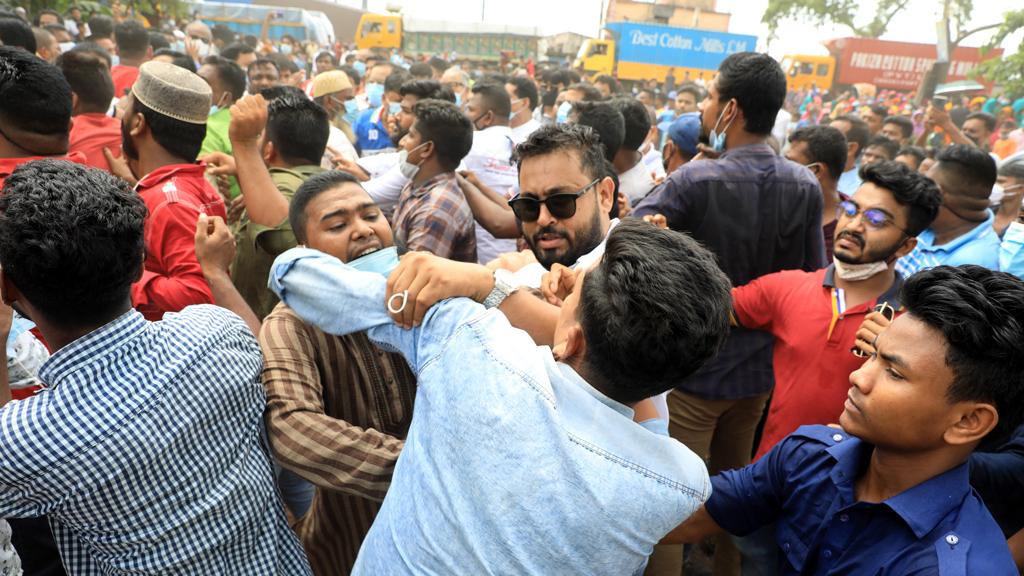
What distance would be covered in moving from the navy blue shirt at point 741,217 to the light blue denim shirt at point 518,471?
1.94 meters

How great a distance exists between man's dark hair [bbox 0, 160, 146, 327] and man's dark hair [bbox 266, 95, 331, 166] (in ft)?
7.13

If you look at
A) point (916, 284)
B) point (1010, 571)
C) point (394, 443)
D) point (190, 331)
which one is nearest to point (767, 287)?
point (916, 284)

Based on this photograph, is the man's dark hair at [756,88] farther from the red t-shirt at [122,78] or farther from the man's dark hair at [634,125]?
the red t-shirt at [122,78]

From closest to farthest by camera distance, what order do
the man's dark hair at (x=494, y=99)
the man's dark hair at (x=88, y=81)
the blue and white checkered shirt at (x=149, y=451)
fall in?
the blue and white checkered shirt at (x=149, y=451), the man's dark hair at (x=88, y=81), the man's dark hair at (x=494, y=99)

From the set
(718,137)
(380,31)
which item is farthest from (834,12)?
(718,137)

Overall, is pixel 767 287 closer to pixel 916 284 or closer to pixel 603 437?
pixel 916 284

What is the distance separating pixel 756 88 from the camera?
3396 mm

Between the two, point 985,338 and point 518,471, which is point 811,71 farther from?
point 518,471

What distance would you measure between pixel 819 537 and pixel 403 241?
2.62 metres

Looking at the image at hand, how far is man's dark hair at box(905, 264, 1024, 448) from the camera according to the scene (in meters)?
1.58

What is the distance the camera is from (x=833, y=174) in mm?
4641

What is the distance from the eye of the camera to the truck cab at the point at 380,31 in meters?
24.8

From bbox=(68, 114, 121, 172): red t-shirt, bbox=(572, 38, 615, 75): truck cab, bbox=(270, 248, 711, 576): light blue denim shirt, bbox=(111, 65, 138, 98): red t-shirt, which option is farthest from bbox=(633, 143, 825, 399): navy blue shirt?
bbox=(572, 38, 615, 75): truck cab

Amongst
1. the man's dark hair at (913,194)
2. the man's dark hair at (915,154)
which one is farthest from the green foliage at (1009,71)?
the man's dark hair at (913,194)
